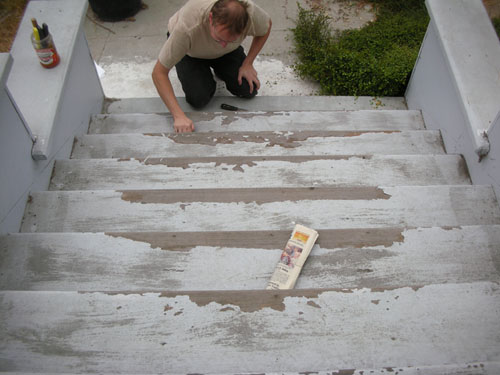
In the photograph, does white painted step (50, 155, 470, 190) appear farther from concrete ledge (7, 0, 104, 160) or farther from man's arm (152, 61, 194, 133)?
man's arm (152, 61, 194, 133)

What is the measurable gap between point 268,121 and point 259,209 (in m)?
1.10

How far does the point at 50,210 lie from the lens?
5.88 ft

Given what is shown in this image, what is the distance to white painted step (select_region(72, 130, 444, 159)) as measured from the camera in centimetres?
227

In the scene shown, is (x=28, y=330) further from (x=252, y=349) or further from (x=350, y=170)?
(x=350, y=170)

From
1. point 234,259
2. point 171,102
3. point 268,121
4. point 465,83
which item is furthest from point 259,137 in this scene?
point 465,83

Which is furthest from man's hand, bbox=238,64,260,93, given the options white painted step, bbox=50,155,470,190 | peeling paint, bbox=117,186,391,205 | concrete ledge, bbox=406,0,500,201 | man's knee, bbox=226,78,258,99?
peeling paint, bbox=117,186,391,205

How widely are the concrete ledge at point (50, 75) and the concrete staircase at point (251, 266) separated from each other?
0.23m

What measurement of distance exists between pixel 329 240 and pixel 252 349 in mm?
549

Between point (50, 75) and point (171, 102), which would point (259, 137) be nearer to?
point (171, 102)

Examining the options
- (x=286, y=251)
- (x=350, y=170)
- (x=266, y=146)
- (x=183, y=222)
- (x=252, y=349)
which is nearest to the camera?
(x=252, y=349)

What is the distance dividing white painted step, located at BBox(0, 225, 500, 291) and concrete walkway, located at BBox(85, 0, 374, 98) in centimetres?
195

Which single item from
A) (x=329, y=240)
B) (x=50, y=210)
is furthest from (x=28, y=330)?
(x=329, y=240)

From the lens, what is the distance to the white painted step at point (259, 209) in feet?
5.58

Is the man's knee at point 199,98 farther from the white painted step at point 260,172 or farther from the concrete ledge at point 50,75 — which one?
the white painted step at point 260,172
